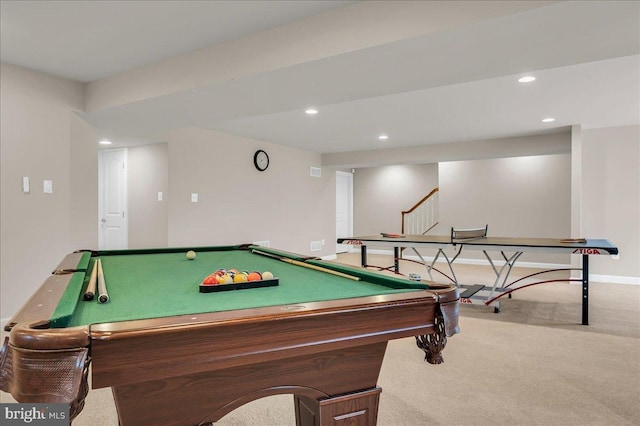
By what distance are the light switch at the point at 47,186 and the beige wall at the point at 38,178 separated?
23 millimetres

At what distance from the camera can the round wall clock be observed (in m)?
6.16

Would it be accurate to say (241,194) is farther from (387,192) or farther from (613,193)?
(613,193)

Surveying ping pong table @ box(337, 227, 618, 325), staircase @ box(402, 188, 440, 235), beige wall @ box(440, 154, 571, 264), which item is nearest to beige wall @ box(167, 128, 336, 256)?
staircase @ box(402, 188, 440, 235)

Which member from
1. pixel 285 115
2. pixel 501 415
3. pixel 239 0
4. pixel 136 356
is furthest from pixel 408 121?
pixel 136 356

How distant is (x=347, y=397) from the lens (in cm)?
122

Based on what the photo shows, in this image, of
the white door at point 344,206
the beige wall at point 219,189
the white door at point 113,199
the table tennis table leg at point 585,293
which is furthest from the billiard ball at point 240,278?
the white door at point 344,206

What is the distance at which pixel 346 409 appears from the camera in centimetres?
123

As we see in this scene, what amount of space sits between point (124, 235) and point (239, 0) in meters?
4.65

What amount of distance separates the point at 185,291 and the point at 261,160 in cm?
505

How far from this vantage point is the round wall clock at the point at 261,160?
20.2 ft

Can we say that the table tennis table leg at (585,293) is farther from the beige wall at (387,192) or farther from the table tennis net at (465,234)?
the beige wall at (387,192)

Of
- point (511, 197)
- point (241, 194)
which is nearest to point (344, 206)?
point (511, 197)

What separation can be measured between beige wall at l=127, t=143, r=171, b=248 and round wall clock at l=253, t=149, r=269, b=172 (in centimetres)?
143

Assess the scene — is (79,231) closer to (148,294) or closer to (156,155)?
(156,155)
